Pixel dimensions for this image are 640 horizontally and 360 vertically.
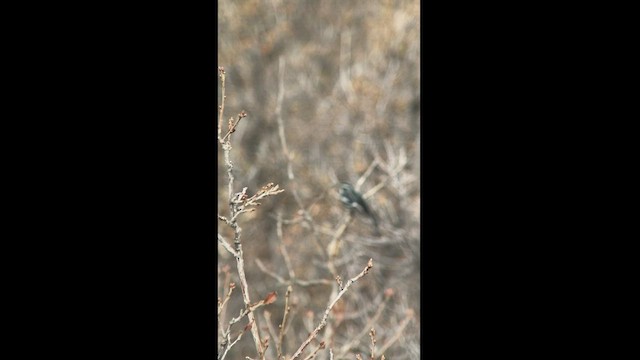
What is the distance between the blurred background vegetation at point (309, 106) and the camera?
20.1 feet

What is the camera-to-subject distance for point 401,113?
6.79 meters

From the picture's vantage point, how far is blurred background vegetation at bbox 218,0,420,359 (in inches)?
241

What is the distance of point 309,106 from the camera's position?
7039 millimetres
